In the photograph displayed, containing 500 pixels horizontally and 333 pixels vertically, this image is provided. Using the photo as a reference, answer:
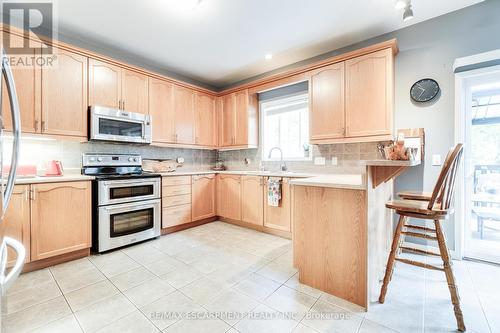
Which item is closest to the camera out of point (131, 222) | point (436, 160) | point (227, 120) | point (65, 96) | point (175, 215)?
point (436, 160)

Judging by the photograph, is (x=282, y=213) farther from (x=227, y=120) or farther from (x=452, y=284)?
(x=227, y=120)

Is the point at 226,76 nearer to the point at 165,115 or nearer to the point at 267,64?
the point at 267,64

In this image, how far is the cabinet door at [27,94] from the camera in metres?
2.25

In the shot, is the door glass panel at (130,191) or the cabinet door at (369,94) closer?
the cabinet door at (369,94)

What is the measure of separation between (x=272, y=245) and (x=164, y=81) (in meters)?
2.84

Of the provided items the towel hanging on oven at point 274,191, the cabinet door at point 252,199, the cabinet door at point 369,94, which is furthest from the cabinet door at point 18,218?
the cabinet door at point 369,94

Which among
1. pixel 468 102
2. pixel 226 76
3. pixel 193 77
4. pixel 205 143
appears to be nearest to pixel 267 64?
pixel 226 76

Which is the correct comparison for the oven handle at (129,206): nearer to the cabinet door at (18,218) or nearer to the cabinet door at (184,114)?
the cabinet door at (18,218)

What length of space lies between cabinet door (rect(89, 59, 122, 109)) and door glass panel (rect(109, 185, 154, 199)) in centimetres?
109

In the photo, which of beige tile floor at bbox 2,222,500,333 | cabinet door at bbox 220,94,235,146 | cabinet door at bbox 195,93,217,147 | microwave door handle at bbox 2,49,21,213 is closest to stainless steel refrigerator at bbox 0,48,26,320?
microwave door handle at bbox 2,49,21,213

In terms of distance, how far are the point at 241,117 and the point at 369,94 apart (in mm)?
1997

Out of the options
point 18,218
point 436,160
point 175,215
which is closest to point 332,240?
point 436,160

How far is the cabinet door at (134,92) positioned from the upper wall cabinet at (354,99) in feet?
7.70

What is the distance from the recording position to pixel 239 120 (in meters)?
3.93
